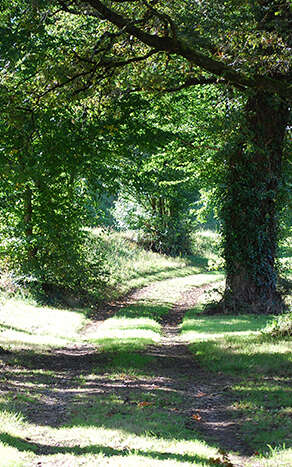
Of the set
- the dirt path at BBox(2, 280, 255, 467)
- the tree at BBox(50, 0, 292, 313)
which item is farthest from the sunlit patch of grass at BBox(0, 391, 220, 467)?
the tree at BBox(50, 0, 292, 313)

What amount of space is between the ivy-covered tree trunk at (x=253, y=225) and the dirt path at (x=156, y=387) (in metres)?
3.56

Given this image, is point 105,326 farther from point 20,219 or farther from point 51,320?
point 20,219

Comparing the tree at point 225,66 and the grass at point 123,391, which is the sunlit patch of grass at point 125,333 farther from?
the tree at point 225,66

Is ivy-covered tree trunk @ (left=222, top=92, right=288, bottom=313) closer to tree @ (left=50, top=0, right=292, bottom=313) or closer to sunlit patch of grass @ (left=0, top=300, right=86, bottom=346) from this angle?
tree @ (left=50, top=0, right=292, bottom=313)

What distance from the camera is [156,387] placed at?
8.91 meters

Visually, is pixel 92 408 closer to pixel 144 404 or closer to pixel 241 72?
pixel 144 404

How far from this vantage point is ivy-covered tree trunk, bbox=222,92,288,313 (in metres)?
16.0

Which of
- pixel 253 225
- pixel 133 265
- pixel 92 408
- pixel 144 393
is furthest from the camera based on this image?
pixel 133 265

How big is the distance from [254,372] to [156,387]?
1907 mm

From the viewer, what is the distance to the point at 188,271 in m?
32.8

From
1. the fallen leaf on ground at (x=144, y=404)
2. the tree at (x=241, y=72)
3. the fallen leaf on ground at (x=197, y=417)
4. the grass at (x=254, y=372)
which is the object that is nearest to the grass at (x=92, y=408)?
the fallen leaf on ground at (x=144, y=404)

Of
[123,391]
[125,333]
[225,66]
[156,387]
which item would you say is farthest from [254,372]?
[225,66]

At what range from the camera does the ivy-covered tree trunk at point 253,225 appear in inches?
629

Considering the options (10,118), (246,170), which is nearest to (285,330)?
(246,170)
